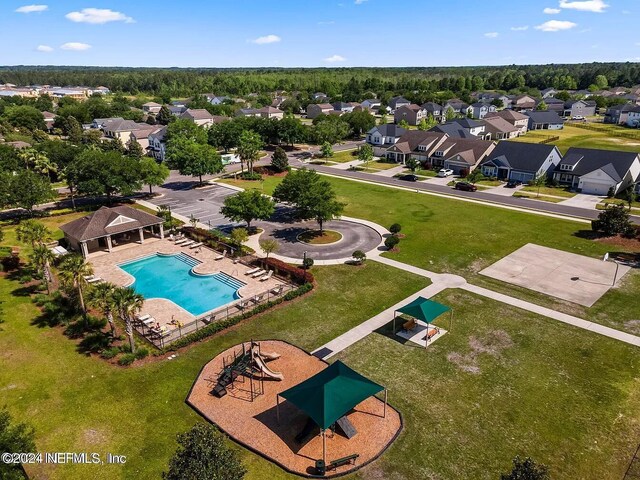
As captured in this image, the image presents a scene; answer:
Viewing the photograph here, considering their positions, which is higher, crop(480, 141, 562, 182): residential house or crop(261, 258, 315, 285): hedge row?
crop(480, 141, 562, 182): residential house

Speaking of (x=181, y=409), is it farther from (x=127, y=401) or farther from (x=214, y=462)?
(x=214, y=462)

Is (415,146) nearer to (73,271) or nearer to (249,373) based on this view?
(249,373)

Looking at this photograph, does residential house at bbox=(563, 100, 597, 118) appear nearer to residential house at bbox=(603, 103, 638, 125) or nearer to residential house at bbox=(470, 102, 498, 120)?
residential house at bbox=(603, 103, 638, 125)

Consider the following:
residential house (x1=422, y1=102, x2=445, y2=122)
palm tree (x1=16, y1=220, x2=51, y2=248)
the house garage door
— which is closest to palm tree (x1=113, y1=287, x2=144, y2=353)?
palm tree (x1=16, y1=220, x2=51, y2=248)

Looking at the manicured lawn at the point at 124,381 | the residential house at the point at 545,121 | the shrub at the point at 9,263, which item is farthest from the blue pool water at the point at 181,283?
the residential house at the point at 545,121

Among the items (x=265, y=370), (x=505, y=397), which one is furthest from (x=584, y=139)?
(x=265, y=370)

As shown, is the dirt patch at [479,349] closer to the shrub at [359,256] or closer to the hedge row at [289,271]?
the shrub at [359,256]
